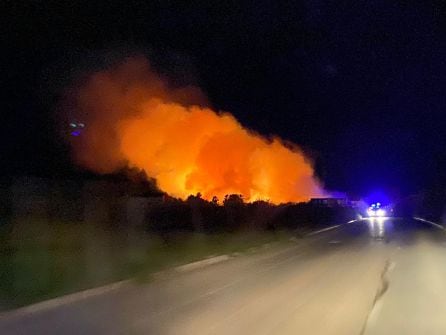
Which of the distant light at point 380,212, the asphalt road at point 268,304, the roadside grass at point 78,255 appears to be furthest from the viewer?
the distant light at point 380,212

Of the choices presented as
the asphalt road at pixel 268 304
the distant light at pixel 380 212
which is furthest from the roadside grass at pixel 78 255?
the distant light at pixel 380 212

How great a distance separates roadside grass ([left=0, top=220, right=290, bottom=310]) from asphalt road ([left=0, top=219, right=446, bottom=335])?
1169 millimetres

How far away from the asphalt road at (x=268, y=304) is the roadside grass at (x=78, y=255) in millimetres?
1169

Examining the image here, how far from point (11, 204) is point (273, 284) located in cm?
1141

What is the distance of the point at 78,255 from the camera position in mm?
22062

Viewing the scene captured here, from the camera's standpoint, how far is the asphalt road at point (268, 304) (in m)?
11.1

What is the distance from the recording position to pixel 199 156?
47906 millimetres

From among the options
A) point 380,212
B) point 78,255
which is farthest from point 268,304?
point 380,212

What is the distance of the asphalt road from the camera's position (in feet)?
36.4

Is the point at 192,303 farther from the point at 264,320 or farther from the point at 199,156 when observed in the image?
the point at 199,156

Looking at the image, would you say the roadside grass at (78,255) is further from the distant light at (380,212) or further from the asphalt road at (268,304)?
the distant light at (380,212)

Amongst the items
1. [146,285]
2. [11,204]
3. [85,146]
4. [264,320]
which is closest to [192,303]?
[264,320]

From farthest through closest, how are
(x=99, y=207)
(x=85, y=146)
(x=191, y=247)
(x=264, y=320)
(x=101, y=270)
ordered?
(x=85, y=146) → (x=99, y=207) → (x=191, y=247) → (x=101, y=270) → (x=264, y=320)

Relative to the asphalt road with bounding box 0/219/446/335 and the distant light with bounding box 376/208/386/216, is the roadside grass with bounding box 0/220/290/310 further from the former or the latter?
the distant light with bounding box 376/208/386/216
